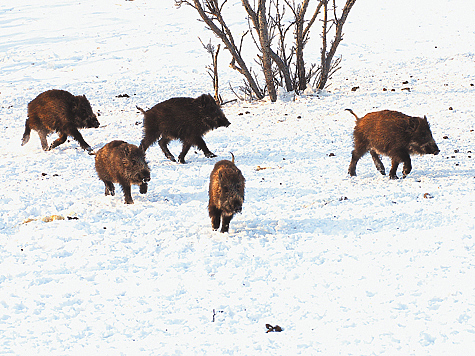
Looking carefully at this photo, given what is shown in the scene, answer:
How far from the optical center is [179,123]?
11602 mm

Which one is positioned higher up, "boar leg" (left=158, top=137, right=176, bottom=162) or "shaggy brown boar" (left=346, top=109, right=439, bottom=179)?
"shaggy brown boar" (left=346, top=109, right=439, bottom=179)

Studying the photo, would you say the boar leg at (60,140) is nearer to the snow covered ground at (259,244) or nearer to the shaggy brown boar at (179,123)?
the snow covered ground at (259,244)

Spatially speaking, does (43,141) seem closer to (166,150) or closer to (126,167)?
(166,150)

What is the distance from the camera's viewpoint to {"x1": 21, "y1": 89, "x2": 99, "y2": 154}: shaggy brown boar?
1273 cm

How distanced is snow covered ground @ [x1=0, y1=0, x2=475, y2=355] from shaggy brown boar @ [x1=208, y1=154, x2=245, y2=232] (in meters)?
0.32

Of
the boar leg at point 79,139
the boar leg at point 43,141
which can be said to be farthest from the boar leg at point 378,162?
the boar leg at point 43,141

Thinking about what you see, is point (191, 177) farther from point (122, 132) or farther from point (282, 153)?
point (122, 132)

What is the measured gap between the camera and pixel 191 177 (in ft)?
33.7

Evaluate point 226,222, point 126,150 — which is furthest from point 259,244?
point 126,150

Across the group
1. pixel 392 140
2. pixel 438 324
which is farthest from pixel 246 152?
pixel 438 324

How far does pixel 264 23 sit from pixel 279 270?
39.7 feet

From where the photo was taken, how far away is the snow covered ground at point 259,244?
4691 millimetres

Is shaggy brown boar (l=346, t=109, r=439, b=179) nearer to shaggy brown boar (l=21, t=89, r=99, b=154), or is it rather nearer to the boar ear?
the boar ear

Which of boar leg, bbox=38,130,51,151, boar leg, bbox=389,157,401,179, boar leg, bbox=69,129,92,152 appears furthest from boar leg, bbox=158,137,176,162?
boar leg, bbox=389,157,401,179
